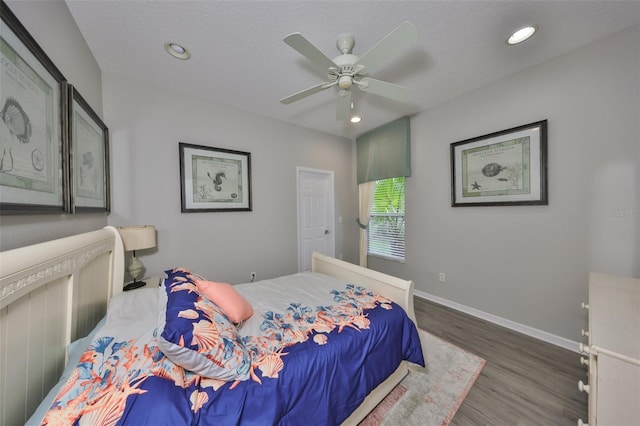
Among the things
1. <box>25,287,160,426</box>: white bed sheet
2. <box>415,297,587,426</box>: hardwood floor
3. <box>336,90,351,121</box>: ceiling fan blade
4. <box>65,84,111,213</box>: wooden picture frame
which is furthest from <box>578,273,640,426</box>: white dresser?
<box>65,84,111,213</box>: wooden picture frame

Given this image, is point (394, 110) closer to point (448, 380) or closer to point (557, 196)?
point (557, 196)

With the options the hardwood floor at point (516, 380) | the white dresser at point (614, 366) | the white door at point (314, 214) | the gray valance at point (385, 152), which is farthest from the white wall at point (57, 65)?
the gray valance at point (385, 152)

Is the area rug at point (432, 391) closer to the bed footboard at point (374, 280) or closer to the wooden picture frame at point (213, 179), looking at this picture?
the bed footboard at point (374, 280)

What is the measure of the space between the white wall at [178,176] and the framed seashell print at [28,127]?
1.23 metres

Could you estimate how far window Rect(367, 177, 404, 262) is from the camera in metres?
3.55

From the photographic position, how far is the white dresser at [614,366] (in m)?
0.74

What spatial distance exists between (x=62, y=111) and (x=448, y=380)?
3119 mm

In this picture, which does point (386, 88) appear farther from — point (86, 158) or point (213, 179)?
Answer: point (86, 158)

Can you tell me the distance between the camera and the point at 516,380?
1.70 m

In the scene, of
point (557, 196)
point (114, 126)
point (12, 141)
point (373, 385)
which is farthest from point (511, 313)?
point (114, 126)

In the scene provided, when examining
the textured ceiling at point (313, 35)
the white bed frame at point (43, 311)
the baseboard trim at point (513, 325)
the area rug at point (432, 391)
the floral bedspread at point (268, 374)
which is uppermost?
the textured ceiling at point (313, 35)

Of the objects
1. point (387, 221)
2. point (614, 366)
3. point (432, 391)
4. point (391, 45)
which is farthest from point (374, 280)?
point (387, 221)

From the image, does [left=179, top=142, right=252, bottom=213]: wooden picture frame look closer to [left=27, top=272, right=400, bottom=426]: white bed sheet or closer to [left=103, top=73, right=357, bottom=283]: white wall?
[left=103, top=73, right=357, bottom=283]: white wall

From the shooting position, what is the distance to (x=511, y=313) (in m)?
2.40
